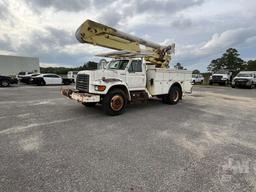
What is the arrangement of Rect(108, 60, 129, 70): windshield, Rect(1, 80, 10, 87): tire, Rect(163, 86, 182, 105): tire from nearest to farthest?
1. Rect(108, 60, 129, 70): windshield
2. Rect(163, 86, 182, 105): tire
3. Rect(1, 80, 10, 87): tire

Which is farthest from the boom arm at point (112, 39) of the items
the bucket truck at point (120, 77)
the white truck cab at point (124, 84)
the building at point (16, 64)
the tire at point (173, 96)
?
the building at point (16, 64)

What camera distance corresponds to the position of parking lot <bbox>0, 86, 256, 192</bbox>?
2.77m

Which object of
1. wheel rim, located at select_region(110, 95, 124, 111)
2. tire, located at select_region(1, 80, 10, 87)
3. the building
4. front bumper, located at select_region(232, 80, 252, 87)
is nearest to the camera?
wheel rim, located at select_region(110, 95, 124, 111)

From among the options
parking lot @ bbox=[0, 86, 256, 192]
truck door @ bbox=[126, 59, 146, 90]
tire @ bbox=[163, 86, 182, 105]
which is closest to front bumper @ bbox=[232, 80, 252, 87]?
tire @ bbox=[163, 86, 182, 105]

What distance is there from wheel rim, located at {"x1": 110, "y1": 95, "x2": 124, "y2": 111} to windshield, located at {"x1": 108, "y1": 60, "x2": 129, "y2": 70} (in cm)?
130

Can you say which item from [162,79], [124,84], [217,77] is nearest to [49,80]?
[162,79]

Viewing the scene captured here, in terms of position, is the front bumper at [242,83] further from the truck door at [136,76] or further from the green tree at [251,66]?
the green tree at [251,66]

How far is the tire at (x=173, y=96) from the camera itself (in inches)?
364

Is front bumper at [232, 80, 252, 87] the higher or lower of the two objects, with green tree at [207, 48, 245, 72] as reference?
lower

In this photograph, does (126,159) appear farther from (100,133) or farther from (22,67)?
(22,67)

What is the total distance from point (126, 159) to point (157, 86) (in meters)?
5.26

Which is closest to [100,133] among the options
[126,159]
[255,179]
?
[126,159]

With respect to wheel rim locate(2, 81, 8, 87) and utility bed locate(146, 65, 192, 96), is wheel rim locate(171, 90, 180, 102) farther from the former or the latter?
wheel rim locate(2, 81, 8, 87)

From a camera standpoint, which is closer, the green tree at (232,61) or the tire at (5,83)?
the tire at (5,83)
